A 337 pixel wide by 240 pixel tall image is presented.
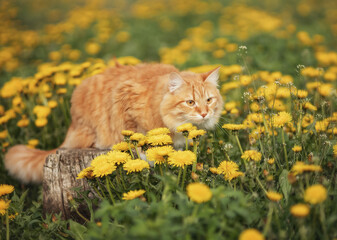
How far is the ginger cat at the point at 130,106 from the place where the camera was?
2.58 meters

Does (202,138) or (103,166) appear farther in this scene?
(202,138)

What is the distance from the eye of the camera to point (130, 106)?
9.07 ft

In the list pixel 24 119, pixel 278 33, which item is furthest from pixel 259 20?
pixel 24 119

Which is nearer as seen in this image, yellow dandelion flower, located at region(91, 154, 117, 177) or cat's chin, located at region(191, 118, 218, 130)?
yellow dandelion flower, located at region(91, 154, 117, 177)

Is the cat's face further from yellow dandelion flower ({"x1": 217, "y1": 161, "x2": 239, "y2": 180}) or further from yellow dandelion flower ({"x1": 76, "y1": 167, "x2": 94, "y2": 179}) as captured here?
yellow dandelion flower ({"x1": 76, "y1": 167, "x2": 94, "y2": 179})

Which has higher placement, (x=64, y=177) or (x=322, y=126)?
(x=322, y=126)

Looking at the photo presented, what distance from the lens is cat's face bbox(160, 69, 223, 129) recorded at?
253cm

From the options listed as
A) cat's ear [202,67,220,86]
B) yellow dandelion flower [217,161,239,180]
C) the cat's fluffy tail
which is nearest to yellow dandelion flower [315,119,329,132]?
yellow dandelion flower [217,161,239,180]

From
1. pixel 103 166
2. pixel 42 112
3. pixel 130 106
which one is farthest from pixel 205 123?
pixel 42 112

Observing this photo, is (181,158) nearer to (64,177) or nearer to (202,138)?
(202,138)

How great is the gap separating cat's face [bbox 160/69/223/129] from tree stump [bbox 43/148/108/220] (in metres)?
0.74

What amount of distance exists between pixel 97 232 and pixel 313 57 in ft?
17.0

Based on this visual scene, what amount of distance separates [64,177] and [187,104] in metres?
1.21

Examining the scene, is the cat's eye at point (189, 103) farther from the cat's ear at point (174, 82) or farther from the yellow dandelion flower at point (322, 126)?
the yellow dandelion flower at point (322, 126)
